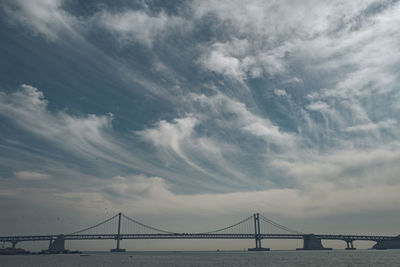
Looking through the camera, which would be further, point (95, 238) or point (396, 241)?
point (396, 241)

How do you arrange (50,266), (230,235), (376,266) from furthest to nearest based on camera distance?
(230,235)
(50,266)
(376,266)

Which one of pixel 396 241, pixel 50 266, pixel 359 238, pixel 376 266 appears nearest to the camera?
pixel 376 266

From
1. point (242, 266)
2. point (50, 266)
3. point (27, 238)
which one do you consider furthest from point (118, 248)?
point (242, 266)

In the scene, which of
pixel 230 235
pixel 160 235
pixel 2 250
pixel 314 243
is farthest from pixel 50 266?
pixel 314 243

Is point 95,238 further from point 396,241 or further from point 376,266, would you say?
point 396,241

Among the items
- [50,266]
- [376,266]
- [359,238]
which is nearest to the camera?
[376,266]

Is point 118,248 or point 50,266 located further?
point 118,248

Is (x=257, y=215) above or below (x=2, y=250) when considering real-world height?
above

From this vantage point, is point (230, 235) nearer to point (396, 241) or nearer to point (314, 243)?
point (314, 243)

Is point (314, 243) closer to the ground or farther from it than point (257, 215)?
closer to the ground
